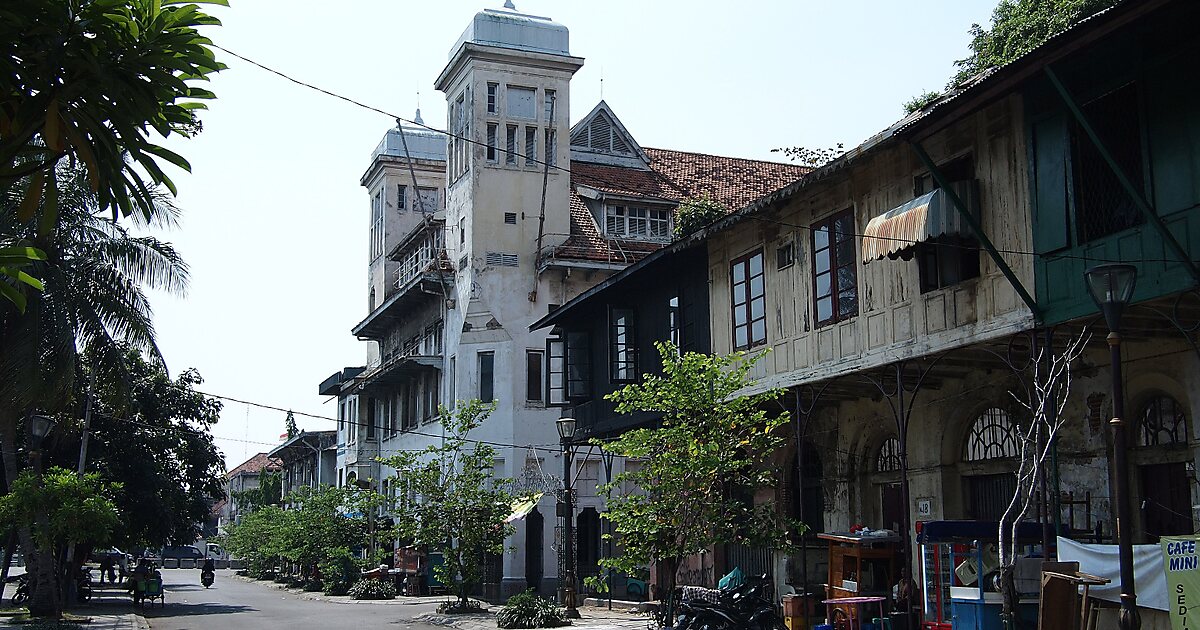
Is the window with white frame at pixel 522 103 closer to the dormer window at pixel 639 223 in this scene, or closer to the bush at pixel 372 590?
the dormer window at pixel 639 223

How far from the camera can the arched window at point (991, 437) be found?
1817 centimetres

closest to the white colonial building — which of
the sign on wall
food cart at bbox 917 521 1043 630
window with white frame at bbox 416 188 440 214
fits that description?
window with white frame at bbox 416 188 440 214

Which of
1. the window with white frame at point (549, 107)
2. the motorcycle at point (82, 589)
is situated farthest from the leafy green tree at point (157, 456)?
the window with white frame at point (549, 107)

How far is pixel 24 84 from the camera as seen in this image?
6.64 meters

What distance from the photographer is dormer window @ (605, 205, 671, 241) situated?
41.8 metres

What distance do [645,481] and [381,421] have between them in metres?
38.7

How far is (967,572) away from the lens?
49.9 ft

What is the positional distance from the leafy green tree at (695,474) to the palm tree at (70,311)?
12.1 metres

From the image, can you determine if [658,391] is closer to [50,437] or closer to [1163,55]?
[1163,55]

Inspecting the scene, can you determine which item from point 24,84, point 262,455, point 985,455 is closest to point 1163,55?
point 985,455

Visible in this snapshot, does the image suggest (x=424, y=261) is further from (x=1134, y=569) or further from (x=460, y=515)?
(x=1134, y=569)

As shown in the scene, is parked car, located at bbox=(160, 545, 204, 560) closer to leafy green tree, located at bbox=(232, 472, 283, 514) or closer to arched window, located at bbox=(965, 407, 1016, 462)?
leafy green tree, located at bbox=(232, 472, 283, 514)

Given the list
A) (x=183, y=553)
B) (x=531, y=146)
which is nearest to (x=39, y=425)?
(x=531, y=146)

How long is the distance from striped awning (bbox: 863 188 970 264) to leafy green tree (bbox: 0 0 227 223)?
11058 mm
